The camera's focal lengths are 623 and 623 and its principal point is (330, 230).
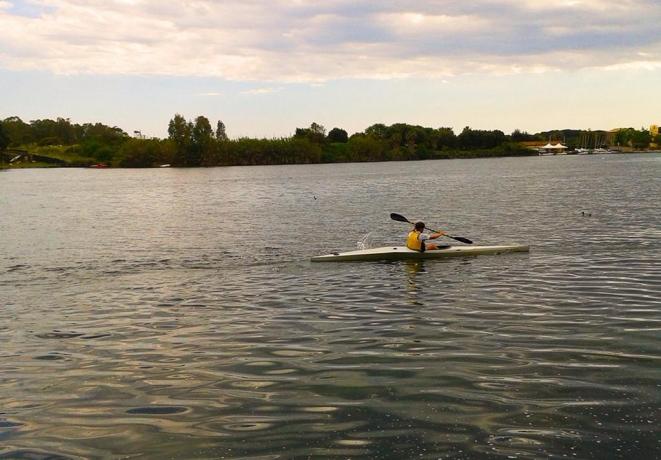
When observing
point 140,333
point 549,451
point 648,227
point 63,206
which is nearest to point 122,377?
point 140,333

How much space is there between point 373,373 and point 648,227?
26.3m

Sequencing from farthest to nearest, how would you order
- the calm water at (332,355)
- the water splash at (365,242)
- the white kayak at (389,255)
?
the water splash at (365,242)
the white kayak at (389,255)
the calm water at (332,355)

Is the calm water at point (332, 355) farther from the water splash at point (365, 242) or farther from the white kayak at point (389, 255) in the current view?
the water splash at point (365, 242)

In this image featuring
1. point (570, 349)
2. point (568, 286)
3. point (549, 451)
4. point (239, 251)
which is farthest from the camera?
point (239, 251)

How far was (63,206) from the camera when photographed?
59812mm

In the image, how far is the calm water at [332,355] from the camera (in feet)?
28.0

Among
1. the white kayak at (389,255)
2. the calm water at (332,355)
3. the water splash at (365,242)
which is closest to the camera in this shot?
the calm water at (332,355)

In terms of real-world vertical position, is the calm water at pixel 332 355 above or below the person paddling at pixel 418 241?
below

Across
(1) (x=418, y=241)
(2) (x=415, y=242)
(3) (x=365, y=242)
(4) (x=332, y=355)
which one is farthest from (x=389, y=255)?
(4) (x=332, y=355)

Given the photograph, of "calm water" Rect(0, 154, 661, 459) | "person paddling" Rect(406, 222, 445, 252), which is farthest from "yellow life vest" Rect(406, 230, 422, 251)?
"calm water" Rect(0, 154, 661, 459)

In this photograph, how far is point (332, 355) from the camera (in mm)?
12109

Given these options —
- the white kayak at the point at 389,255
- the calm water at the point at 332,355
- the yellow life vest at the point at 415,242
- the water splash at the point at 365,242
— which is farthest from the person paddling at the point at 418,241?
the water splash at the point at 365,242

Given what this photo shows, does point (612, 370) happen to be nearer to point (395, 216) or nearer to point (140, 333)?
point (140, 333)

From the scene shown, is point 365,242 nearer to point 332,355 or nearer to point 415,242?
point 415,242
